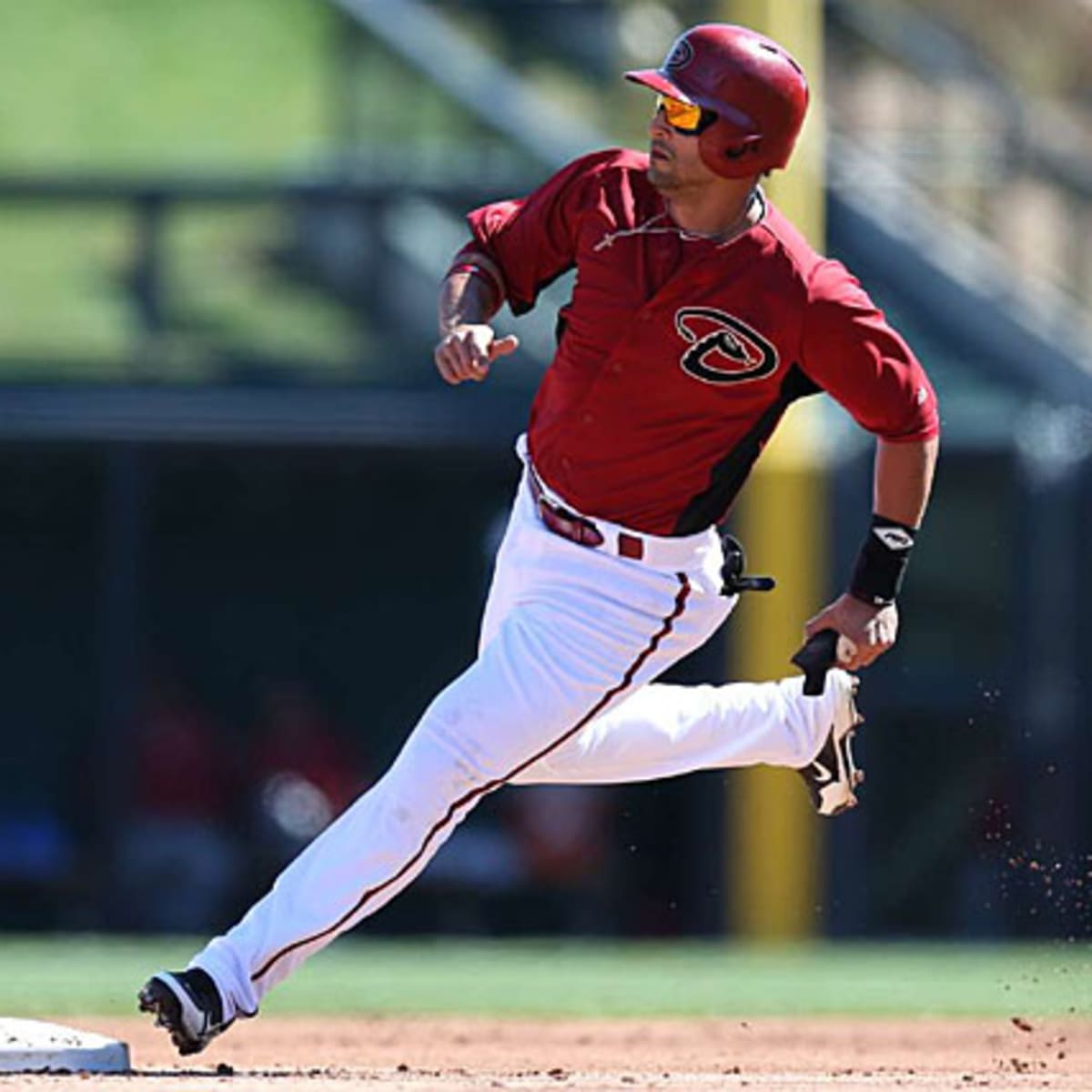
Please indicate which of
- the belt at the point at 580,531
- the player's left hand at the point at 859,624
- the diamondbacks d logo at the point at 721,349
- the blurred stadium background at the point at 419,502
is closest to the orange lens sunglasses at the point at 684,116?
the diamondbacks d logo at the point at 721,349

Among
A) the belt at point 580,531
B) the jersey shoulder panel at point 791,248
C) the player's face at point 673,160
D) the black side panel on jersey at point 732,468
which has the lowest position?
the belt at point 580,531

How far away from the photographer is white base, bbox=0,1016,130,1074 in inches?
199

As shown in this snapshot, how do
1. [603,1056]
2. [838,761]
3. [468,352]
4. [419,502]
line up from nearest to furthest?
1. [468,352]
2. [838,761]
3. [603,1056]
4. [419,502]

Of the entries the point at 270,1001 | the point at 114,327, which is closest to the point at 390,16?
the point at 114,327

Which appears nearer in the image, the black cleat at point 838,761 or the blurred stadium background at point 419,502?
the black cleat at point 838,761

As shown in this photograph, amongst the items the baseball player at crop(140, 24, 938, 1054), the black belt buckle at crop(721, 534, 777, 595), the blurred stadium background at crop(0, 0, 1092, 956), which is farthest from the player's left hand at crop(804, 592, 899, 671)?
the blurred stadium background at crop(0, 0, 1092, 956)

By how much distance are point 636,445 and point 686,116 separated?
55 centimetres

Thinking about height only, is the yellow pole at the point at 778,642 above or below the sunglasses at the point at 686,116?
below

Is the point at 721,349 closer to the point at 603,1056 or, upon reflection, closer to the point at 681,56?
Result: the point at 681,56

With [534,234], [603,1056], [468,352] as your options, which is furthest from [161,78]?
[468,352]

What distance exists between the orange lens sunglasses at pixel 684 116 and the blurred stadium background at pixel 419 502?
6.21 meters

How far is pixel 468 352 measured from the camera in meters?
4.77

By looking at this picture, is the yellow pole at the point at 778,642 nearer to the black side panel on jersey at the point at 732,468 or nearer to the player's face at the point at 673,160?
the black side panel on jersey at the point at 732,468

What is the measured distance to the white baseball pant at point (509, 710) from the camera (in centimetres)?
494
